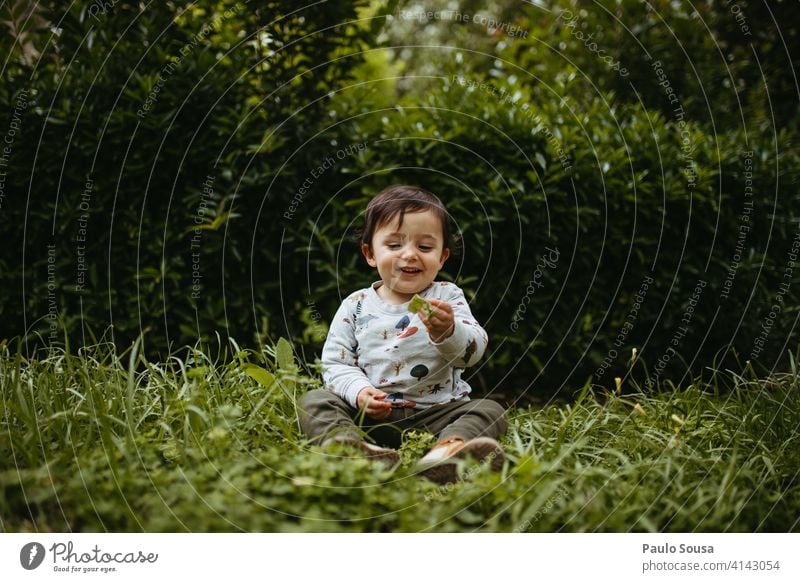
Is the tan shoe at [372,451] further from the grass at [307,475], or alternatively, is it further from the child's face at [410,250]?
the child's face at [410,250]

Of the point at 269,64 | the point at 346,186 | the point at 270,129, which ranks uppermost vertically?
the point at 269,64

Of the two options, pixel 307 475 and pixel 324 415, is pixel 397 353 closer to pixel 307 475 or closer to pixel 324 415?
pixel 324 415

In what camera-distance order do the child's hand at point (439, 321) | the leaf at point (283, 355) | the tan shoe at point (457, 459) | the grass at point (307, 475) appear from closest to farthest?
the grass at point (307, 475)
the tan shoe at point (457, 459)
the child's hand at point (439, 321)
the leaf at point (283, 355)

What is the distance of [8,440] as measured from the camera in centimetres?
223

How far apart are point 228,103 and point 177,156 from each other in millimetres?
369

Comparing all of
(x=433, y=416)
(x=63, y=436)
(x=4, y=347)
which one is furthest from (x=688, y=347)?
(x=4, y=347)

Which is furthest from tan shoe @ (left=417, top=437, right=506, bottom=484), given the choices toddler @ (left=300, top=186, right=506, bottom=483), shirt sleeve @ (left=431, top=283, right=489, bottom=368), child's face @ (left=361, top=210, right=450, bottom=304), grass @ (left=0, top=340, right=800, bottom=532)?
child's face @ (left=361, top=210, right=450, bottom=304)

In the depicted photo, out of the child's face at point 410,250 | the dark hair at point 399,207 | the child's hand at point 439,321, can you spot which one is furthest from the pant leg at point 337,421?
the dark hair at point 399,207

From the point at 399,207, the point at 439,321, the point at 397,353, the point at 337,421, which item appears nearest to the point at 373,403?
the point at 337,421

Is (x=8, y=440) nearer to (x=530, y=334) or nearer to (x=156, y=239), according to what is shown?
(x=156, y=239)

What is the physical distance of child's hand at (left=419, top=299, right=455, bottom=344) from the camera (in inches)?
94.1

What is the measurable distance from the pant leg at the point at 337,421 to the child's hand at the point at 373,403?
0.04 metres

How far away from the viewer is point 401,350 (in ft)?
8.54

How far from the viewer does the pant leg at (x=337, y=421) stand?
2.43 meters
